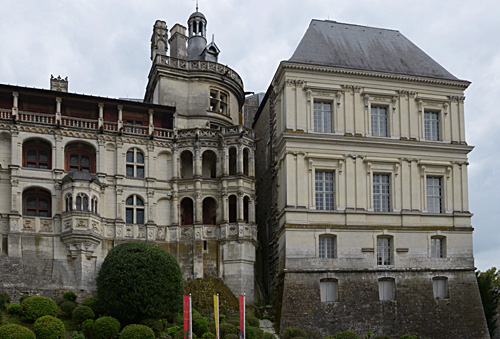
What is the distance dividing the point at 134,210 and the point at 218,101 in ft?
33.6

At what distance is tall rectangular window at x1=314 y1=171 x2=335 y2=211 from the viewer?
146 feet

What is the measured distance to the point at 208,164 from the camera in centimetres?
4784

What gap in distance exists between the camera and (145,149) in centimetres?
4562

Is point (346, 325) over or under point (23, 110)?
under

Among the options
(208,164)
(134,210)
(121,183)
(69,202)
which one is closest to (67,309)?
(69,202)

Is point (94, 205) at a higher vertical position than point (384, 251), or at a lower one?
higher

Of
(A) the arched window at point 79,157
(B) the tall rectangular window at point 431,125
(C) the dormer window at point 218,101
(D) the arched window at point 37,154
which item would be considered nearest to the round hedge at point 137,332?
(A) the arched window at point 79,157

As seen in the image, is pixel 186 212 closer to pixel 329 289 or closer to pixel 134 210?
pixel 134 210

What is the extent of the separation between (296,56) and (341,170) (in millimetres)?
8001

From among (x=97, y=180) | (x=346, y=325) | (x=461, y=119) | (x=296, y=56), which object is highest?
(x=296, y=56)

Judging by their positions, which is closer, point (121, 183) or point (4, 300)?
point (4, 300)

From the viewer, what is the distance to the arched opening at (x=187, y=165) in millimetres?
47156

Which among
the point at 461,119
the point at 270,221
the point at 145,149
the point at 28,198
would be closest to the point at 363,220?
the point at 270,221

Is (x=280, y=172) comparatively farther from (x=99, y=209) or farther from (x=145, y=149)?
(x=99, y=209)
